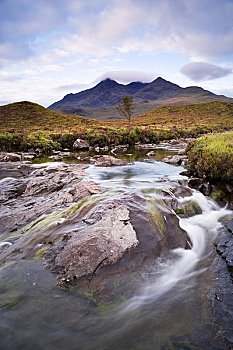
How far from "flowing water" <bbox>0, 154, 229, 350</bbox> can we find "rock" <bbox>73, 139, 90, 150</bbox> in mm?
42845

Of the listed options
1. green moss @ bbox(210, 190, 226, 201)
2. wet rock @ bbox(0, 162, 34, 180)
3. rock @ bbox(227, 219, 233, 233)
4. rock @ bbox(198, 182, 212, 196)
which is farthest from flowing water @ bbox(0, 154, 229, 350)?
wet rock @ bbox(0, 162, 34, 180)

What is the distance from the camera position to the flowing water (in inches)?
283

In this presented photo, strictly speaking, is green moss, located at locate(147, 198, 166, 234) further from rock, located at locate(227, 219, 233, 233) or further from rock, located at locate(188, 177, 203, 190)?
rock, located at locate(188, 177, 203, 190)

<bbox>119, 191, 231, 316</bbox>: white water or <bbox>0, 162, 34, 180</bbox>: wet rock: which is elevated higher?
A: <bbox>119, 191, 231, 316</bbox>: white water

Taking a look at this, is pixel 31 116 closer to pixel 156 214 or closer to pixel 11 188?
pixel 11 188

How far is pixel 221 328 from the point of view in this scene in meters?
7.29

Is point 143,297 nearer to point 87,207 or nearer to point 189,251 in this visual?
point 189,251

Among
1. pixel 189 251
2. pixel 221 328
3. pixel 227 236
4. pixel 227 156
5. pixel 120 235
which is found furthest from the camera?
pixel 227 156

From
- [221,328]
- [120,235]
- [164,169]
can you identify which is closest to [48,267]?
[120,235]

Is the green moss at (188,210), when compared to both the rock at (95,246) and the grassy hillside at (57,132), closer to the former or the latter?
the rock at (95,246)

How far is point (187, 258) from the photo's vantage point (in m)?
10.8

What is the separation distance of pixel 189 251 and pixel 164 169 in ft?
51.8

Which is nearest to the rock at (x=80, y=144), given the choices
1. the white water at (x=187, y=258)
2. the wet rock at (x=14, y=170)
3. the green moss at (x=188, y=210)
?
the wet rock at (x=14, y=170)

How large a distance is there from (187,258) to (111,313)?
382cm
